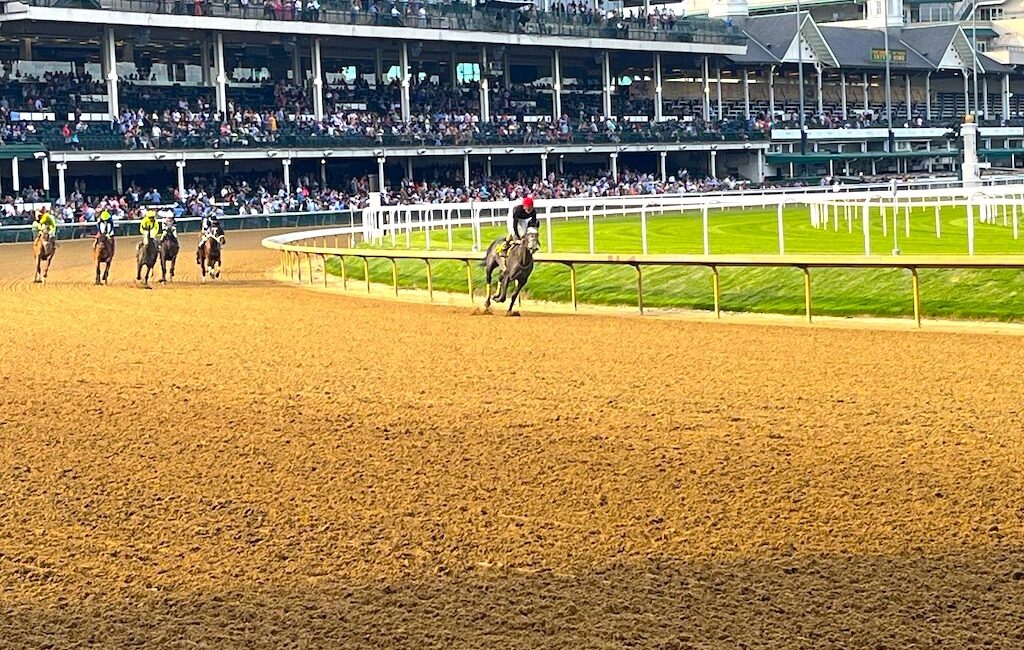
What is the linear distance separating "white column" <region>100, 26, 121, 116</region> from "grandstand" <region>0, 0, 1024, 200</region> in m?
0.08

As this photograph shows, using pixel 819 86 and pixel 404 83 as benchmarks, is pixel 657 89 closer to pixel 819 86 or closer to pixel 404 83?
pixel 819 86

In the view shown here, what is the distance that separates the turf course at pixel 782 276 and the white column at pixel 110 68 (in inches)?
722

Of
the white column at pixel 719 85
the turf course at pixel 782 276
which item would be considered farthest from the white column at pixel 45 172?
the white column at pixel 719 85

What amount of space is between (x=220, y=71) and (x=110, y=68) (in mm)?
3434

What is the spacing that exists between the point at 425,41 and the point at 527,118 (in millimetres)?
4313

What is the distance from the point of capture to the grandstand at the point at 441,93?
147ft

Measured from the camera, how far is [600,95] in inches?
2413

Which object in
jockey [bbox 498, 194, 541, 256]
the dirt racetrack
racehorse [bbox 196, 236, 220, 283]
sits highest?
jockey [bbox 498, 194, 541, 256]

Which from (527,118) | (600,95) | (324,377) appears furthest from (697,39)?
(324,377)

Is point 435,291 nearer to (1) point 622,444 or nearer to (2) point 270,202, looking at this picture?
(1) point 622,444

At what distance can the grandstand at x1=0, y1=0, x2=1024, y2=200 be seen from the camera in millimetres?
44812

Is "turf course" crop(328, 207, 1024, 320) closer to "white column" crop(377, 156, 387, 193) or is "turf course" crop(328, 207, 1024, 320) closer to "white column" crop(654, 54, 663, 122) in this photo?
"white column" crop(377, 156, 387, 193)

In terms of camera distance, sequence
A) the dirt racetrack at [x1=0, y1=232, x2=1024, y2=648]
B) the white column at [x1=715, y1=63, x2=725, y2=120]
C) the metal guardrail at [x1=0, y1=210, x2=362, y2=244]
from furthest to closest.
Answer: the white column at [x1=715, y1=63, x2=725, y2=120]
the metal guardrail at [x1=0, y1=210, x2=362, y2=244]
the dirt racetrack at [x1=0, y1=232, x2=1024, y2=648]

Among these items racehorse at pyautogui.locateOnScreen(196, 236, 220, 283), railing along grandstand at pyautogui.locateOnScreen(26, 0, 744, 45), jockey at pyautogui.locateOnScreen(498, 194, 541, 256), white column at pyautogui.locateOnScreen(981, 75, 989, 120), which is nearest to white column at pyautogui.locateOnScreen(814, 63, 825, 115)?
railing along grandstand at pyautogui.locateOnScreen(26, 0, 744, 45)
